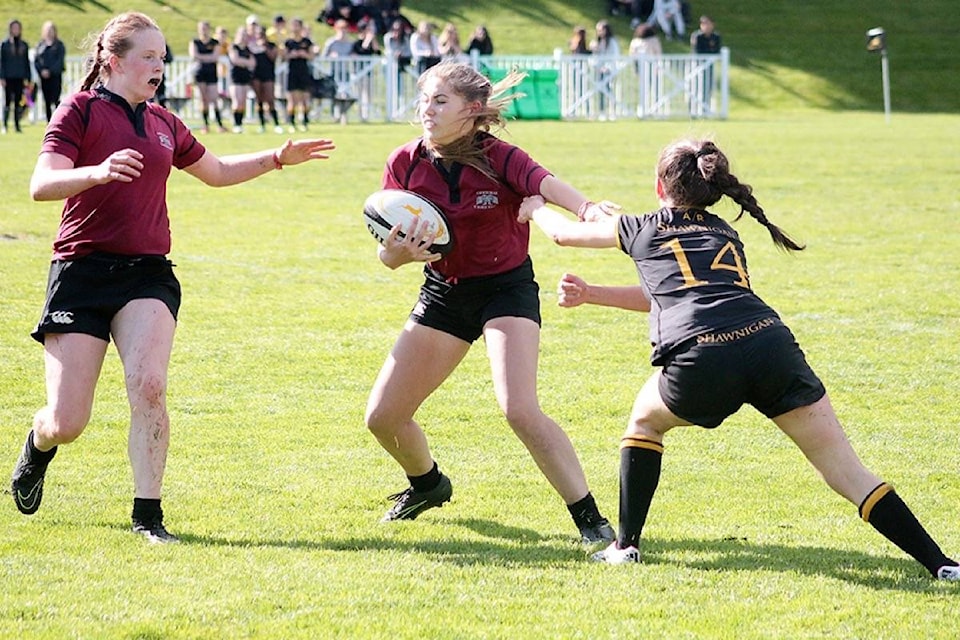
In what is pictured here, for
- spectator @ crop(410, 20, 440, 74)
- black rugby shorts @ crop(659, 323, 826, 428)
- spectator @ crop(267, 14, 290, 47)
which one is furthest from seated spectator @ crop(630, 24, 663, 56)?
black rugby shorts @ crop(659, 323, 826, 428)

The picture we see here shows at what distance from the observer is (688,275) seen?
5.23 m

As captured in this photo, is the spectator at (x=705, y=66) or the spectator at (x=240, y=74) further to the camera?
the spectator at (x=705, y=66)

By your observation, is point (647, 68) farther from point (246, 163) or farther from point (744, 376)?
point (744, 376)

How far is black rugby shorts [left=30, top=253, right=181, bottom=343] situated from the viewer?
5.83m

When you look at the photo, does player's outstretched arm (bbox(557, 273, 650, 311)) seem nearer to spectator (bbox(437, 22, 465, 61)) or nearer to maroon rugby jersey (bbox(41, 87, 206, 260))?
maroon rugby jersey (bbox(41, 87, 206, 260))

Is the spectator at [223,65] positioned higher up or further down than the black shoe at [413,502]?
higher up

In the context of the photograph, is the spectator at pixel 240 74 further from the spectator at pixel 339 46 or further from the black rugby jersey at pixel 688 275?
the black rugby jersey at pixel 688 275

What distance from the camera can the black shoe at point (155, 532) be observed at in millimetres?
5777

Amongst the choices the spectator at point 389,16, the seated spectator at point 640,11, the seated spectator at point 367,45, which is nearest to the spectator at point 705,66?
the seated spectator at point 640,11

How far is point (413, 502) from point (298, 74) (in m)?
24.7

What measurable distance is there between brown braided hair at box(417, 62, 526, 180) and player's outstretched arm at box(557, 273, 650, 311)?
599 mm

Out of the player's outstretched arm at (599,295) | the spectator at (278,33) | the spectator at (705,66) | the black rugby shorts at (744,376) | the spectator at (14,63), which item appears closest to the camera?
the black rugby shorts at (744,376)

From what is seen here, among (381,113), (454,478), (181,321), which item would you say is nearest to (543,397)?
(454,478)

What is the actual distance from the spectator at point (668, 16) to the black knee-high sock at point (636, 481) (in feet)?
122
